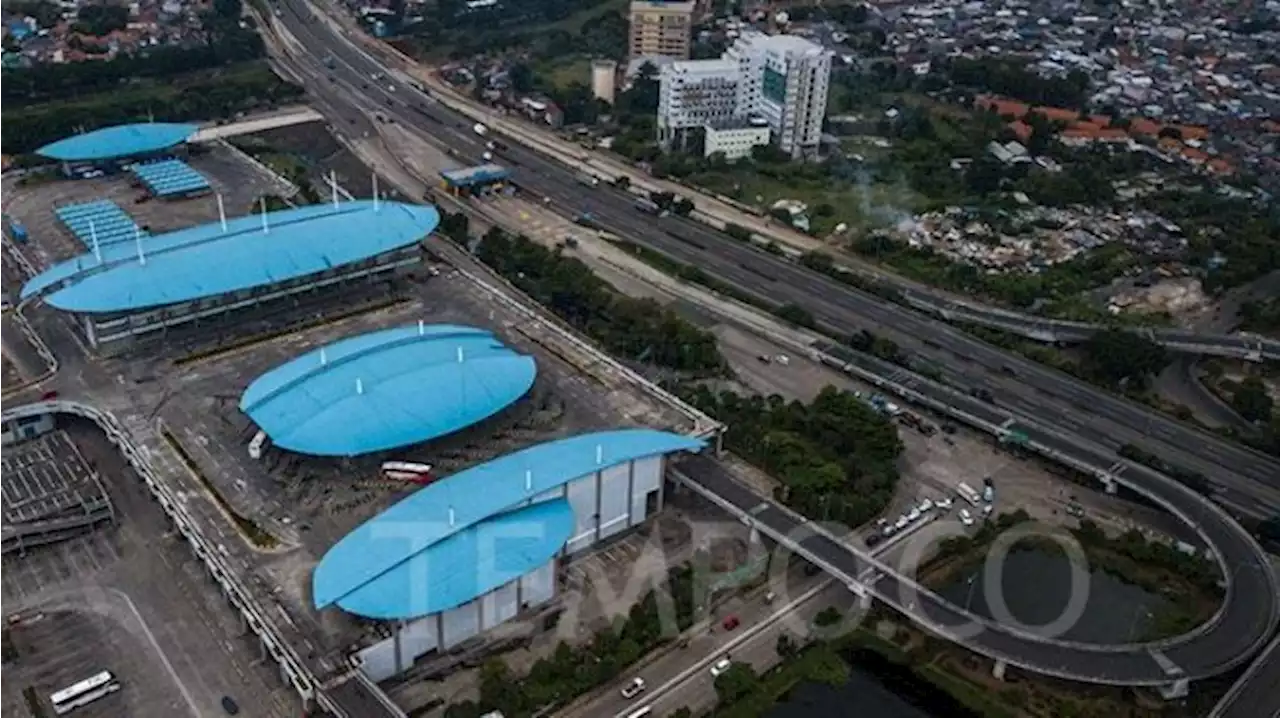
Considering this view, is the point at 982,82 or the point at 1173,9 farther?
the point at 1173,9

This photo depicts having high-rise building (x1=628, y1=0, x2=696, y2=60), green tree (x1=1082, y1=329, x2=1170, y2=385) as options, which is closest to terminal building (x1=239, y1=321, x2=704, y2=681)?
green tree (x1=1082, y1=329, x2=1170, y2=385)

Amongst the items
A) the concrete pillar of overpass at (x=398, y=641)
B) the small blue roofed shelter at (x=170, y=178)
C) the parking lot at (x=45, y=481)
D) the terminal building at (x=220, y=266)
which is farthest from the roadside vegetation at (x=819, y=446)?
the small blue roofed shelter at (x=170, y=178)

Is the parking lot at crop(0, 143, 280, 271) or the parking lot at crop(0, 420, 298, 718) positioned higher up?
the parking lot at crop(0, 143, 280, 271)

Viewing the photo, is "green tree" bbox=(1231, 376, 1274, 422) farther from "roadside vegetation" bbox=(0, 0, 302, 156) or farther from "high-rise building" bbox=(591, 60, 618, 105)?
"roadside vegetation" bbox=(0, 0, 302, 156)

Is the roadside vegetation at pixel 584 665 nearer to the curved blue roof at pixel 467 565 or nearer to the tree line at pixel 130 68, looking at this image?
the curved blue roof at pixel 467 565

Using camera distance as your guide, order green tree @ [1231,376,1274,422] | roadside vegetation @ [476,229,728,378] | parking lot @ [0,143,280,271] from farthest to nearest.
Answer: parking lot @ [0,143,280,271] < roadside vegetation @ [476,229,728,378] < green tree @ [1231,376,1274,422]

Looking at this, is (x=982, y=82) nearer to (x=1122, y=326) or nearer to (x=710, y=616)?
(x=1122, y=326)

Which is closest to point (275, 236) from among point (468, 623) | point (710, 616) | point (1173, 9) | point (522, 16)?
point (468, 623)
